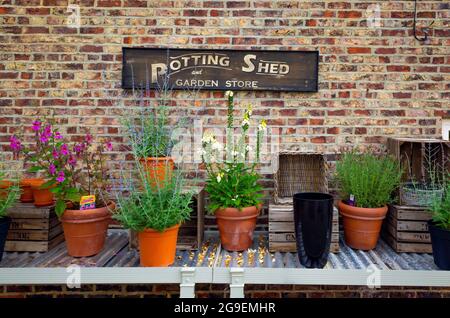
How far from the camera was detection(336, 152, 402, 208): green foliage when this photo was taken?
2.45 meters

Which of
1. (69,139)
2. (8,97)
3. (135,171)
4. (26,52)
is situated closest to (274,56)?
(135,171)

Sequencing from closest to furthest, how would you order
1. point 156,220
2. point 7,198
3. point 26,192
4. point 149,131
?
point 156,220 → point 7,198 → point 26,192 → point 149,131

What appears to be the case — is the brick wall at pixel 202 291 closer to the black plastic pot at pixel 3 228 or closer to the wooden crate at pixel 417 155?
the black plastic pot at pixel 3 228

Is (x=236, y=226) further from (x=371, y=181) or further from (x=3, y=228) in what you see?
(x=3, y=228)

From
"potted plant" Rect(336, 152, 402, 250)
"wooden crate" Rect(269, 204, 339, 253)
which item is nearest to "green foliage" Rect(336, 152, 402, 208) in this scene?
"potted plant" Rect(336, 152, 402, 250)

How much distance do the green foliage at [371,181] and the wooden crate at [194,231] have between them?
1.10 meters

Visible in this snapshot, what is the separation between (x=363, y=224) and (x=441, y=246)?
1.60 feet

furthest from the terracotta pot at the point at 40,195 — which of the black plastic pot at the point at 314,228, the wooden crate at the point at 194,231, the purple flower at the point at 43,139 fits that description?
the black plastic pot at the point at 314,228

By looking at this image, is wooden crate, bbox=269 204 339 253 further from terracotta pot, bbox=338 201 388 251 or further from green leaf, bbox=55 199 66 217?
green leaf, bbox=55 199 66 217

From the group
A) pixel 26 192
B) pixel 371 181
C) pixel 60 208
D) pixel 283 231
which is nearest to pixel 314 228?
pixel 283 231

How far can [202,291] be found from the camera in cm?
285

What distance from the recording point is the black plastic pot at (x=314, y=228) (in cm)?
216

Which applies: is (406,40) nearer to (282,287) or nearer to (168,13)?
(168,13)
